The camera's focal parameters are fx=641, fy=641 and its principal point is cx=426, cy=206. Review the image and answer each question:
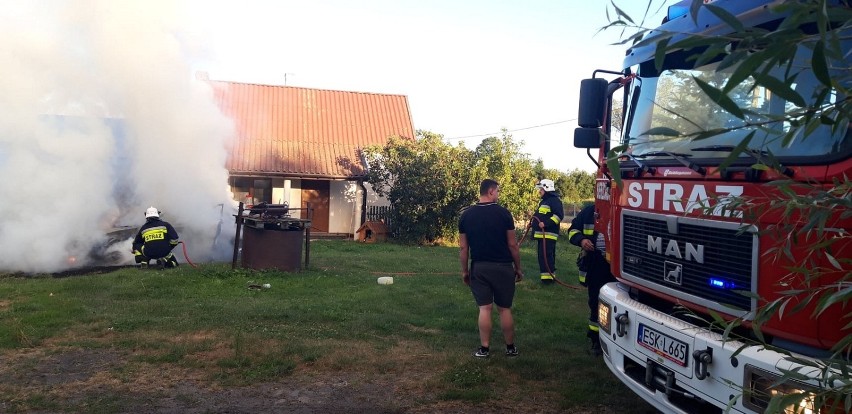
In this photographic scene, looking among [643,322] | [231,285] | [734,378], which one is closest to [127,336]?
[231,285]

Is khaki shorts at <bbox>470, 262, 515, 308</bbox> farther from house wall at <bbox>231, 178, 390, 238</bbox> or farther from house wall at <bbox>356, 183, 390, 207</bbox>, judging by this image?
house wall at <bbox>356, 183, 390, 207</bbox>

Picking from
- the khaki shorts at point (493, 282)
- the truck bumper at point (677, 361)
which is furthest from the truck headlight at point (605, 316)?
the khaki shorts at point (493, 282)

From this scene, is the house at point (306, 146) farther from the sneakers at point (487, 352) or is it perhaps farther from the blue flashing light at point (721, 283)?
the blue flashing light at point (721, 283)

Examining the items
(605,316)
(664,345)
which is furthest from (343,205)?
(664,345)

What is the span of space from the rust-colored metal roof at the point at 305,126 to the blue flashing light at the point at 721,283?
17997 millimetres

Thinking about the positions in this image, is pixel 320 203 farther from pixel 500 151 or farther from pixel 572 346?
pixel 572 346

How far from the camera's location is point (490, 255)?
5.91 metres

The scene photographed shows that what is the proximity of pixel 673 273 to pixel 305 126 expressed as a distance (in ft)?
66.1

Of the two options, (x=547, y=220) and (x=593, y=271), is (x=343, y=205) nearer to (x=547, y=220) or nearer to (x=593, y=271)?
(x=547, y=220)

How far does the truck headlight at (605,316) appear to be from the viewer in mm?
4598

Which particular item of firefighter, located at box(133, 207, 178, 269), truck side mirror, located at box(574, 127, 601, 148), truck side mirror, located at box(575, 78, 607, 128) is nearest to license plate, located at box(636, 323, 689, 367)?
truck side mirror, located at box(574, 127, 601, 148)

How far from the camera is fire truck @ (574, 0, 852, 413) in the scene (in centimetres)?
275

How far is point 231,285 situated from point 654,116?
23.6ft

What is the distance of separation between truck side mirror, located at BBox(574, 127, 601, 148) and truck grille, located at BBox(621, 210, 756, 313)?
0.86 meters
